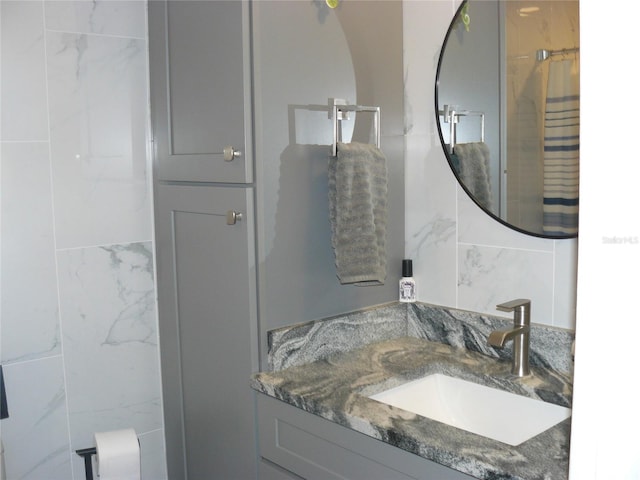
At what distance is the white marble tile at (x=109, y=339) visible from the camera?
2.09m

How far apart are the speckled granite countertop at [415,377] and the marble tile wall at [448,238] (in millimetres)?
168

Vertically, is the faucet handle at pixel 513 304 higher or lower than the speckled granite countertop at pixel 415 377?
higher

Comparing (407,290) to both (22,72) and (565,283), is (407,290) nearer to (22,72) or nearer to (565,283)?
(565,283)

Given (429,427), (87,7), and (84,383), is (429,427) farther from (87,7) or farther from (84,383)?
(87,7)

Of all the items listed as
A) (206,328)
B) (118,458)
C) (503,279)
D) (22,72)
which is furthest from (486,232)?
(22,72)

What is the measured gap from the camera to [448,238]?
196 cm

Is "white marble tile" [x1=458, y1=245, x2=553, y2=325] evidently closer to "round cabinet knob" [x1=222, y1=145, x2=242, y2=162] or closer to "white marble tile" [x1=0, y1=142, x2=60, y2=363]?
"round cabinet knob" [x1=222, y1=145, x2=242, y2=162]

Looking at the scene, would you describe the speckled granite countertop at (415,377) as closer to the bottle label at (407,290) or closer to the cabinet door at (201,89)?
the bottle label at (407,290)

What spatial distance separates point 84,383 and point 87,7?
113 centimetres

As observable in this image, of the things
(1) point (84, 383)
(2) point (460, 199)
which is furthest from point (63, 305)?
(2) point (460, 199)

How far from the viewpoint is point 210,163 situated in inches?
73.0

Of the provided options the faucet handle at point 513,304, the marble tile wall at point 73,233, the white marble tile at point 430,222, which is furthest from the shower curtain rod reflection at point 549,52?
the marble tile wall at point 73,233

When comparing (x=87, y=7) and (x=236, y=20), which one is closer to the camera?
(x=236, y=20)

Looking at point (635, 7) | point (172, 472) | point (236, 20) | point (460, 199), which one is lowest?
point (172, 472)
